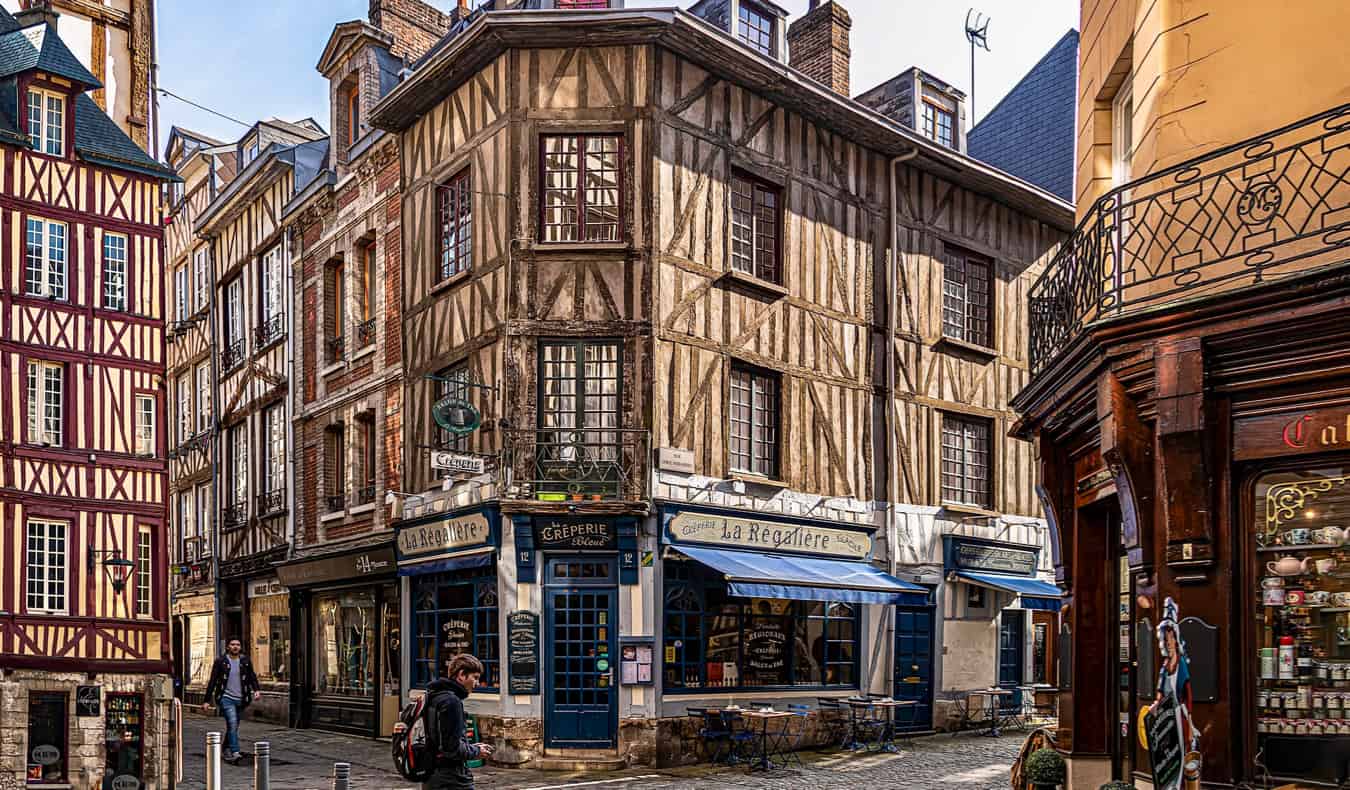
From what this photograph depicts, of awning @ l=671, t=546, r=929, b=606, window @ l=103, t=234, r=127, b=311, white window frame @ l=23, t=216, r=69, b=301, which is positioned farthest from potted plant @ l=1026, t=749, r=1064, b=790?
white window frame @ l=23, t=216, r=69, b=301

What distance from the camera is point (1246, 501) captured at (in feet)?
20.1

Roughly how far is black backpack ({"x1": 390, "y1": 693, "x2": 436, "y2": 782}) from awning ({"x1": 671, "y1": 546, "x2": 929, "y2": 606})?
6.92m

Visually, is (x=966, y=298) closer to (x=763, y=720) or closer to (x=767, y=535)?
(x=767, y=535)

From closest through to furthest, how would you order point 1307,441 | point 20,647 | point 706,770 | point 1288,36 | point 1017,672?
point 1307,441 < point 1288,36 < point 706,770 < point 20,647 < point 1017,672

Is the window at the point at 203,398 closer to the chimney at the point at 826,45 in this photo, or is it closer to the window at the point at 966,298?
the chimney at the point at 826,45

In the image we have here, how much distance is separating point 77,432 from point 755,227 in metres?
8.28

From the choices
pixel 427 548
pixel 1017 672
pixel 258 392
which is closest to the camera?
pixel 427 548

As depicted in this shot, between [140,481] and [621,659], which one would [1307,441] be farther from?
[140,481]

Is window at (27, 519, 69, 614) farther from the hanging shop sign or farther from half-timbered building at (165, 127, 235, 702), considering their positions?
half-timbered building at (165, 127, 235, 702)

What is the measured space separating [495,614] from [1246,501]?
31.0ft

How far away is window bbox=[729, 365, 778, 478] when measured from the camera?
14.9m

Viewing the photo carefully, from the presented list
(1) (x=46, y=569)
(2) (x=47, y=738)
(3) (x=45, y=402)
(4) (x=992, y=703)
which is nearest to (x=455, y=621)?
(2) (x=47, y=738)

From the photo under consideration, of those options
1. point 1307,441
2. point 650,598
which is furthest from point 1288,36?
point 650,598

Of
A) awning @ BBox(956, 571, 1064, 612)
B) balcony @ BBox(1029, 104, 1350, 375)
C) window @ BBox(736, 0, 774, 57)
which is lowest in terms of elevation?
awning @ BBox(956, 571, 1064, 612)
